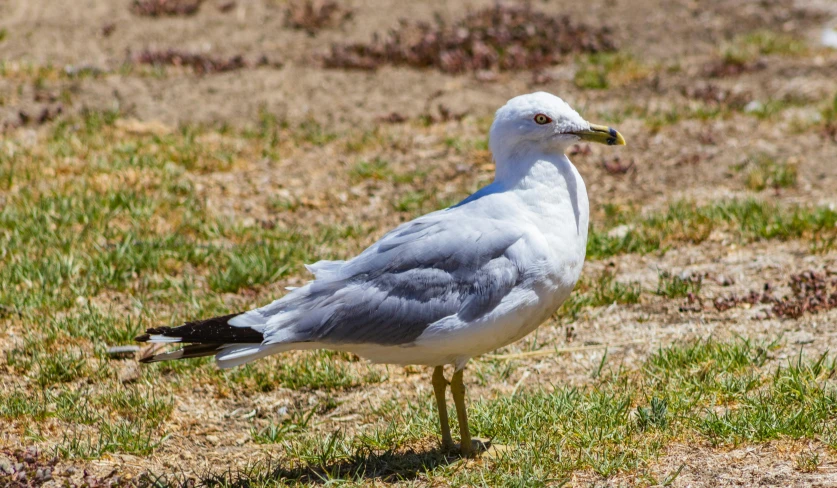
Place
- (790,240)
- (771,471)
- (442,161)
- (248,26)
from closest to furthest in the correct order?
(771,471) < (790,240) < (442,161) < (248,26)

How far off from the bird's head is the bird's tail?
1457 millimetres

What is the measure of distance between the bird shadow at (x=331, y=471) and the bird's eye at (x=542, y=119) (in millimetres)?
1631

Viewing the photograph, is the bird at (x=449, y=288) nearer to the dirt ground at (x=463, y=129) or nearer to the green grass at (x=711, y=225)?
the dirt ground at (x=463, y=129)

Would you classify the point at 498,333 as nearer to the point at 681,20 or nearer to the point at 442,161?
the point at 442,161

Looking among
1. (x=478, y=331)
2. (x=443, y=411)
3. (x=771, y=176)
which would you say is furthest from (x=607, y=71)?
(x=478, y=331)

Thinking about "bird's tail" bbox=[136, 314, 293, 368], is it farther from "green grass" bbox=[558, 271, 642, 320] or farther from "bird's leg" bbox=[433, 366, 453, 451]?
"green grass" bbox=[558, 271, 642, 320]

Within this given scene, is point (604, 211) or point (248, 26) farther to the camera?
point (248, 26)

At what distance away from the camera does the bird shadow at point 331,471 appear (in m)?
4.44

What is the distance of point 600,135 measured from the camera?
4723 millimetres

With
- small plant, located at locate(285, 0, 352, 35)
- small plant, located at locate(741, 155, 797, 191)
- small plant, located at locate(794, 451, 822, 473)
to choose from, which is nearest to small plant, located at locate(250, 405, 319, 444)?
small plant, located at locate(794, 451, 822, 473)

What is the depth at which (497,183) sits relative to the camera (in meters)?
4.70

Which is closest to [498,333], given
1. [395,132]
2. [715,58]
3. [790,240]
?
[790,240]

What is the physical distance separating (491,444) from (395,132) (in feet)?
16.8

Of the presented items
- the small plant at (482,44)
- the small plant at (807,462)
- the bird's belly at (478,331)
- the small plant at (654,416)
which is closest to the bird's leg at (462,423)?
the bird's belly at (478,331)
